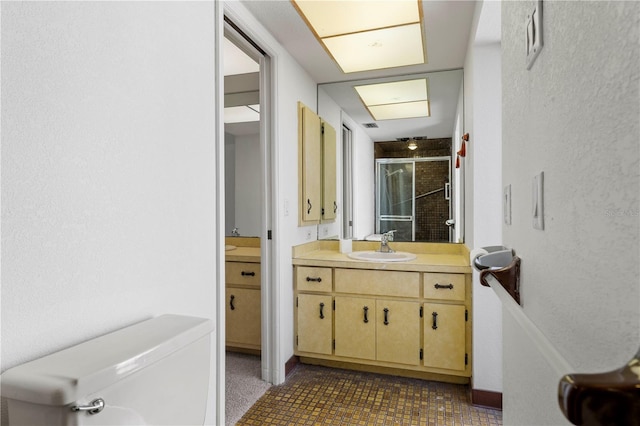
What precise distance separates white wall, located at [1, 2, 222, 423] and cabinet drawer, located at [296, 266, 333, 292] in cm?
121

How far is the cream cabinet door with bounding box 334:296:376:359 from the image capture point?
8.07 feet

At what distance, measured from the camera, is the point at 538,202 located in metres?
0.67

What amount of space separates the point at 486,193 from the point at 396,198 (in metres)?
0.89

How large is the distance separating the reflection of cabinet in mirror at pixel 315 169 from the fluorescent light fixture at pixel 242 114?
1.78ft

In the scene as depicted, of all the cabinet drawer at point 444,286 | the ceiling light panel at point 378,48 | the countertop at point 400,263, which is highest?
the ceiling light panel at point 378,48

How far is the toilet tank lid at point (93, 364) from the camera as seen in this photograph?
705 millimetres

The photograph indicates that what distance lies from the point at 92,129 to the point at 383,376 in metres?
2.27

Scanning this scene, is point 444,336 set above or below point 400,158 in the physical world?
below

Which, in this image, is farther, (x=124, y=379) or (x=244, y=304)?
(x=244, y=304)

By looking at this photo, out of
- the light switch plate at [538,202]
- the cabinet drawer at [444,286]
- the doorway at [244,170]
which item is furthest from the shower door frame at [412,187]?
the light switch plate at [538,202]

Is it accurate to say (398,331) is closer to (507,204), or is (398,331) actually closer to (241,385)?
(241,385)

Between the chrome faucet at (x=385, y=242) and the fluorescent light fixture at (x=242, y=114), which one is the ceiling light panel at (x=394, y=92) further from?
the chrome faucet at (x=385, y=242)

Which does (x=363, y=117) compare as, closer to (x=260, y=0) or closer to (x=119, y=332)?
(x=260, y=0)

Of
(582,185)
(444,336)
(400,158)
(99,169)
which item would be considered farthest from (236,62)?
(582,185)
